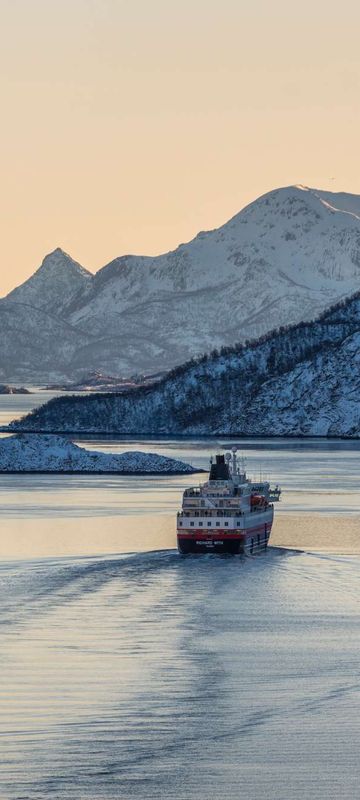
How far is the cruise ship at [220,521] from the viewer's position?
3851 inches

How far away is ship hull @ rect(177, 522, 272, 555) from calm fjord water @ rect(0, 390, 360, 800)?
3.77ft

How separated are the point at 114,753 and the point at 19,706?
5.51m

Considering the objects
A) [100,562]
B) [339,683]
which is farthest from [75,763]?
[100,562]

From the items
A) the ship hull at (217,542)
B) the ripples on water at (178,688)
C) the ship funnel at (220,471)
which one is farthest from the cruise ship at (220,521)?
the ripples on water at (178,688)

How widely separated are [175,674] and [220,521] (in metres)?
42.0

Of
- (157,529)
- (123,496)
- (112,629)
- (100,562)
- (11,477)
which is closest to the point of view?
(112,629)

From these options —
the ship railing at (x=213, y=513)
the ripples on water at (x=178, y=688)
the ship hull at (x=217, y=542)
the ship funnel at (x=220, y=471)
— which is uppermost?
the ship funnel at (x=220, y=471)

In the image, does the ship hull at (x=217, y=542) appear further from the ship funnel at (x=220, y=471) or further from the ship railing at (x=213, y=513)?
the ship funnel at (x=220, y=471)

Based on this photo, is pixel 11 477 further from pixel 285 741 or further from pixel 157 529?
pixel 285 741

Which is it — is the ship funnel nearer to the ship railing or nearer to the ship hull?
the ship railing

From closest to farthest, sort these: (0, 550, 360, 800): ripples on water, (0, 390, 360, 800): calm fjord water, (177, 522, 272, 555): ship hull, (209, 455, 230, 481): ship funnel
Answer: (0, 550, 360, 800): ripples on water → (0, 390, 360, 800): calm fjord water → (177, 522, 272, 555): ship hull → (209, 455, 230, 481): ship funnel

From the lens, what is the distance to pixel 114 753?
47.2 metres

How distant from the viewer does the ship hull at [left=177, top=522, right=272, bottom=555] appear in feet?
319

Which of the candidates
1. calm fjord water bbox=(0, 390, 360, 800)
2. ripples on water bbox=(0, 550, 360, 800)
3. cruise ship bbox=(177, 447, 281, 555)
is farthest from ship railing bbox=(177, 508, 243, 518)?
ripples on water bbox=(0, 550, 360, 800)
